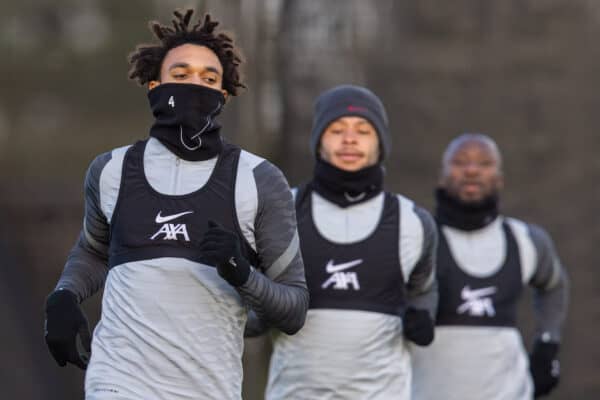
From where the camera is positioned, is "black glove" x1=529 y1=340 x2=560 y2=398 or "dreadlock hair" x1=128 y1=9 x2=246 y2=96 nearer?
"dreadlock hair" x1=128 y1=9 x2=246 y2=96

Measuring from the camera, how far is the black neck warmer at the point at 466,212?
8578 millimetres

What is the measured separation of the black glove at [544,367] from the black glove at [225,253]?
3846mm

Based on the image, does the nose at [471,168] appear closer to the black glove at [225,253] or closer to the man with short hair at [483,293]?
the man with short hair at [483,293]

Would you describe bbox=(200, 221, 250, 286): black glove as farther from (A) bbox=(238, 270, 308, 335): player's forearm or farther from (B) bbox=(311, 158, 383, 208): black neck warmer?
(B) bbox=(311, 158, 383, 208): black neck warmer

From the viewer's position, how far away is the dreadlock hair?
5.92 m

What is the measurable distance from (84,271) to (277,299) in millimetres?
808

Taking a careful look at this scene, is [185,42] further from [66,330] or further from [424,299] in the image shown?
[424,299]

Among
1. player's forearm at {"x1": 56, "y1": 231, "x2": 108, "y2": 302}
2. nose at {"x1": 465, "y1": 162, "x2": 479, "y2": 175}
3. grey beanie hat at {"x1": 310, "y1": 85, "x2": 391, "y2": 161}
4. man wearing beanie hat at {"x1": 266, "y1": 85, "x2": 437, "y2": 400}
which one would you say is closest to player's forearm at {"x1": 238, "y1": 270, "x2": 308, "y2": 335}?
player's forearm at {"x1": 56, "y1": 231, "x2": 108, "y2": 302}

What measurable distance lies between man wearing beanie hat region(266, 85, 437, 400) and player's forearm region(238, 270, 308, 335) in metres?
1.10

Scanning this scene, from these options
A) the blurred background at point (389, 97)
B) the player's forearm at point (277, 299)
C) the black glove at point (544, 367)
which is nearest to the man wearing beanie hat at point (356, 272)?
the player's forearm at point (277, 299)

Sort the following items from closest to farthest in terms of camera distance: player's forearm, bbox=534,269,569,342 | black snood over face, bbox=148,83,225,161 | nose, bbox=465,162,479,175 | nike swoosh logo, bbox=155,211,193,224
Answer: nike swoosh logo, bbox=155,211,193,224
black snood over face, bbox=148,83,225,161
nose, bbox=465,162,479,175
player's forearm, bbox=534,269,569,342

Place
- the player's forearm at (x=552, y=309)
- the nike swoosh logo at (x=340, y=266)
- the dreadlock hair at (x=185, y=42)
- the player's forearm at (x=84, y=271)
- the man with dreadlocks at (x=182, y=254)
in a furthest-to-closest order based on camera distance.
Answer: the player's forearm at (x=552, y=309) → the nike swoosh logo at (x=340, y=266) → the dreadlock hair at (x=185, y=42) → the player's forearm at (x=84, y=271) → the man with dreadlocks at (x=182, y=254)

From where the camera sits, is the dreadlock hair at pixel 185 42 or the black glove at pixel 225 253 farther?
the dreadlock hair at pixel 185 42

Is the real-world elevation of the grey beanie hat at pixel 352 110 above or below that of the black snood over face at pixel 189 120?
below
